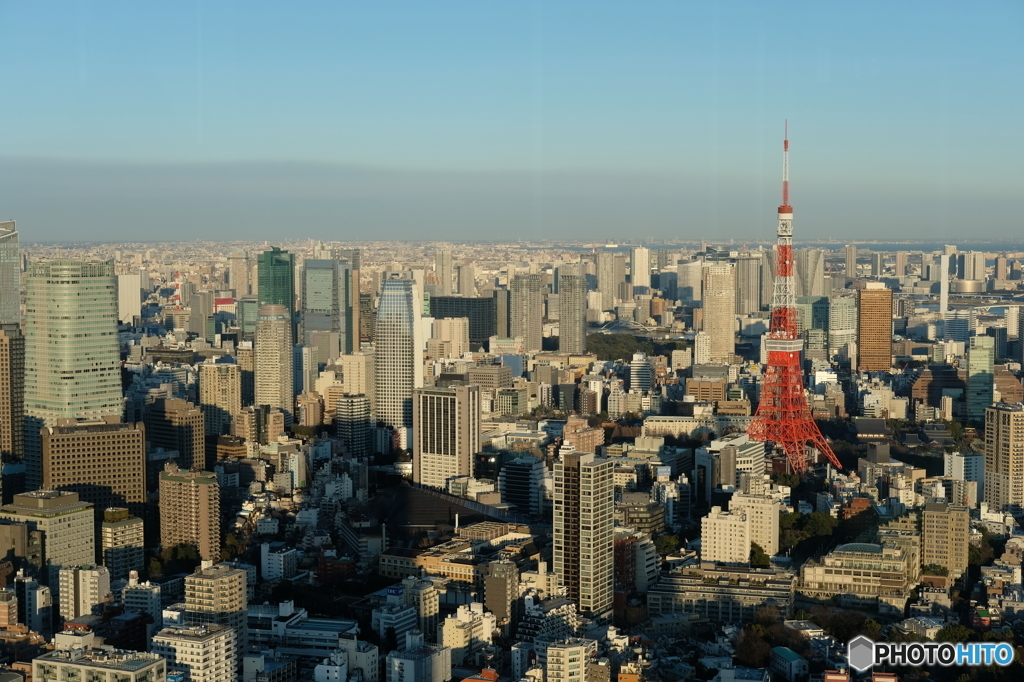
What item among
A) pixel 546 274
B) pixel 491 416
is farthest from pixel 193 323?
pixel 491 416

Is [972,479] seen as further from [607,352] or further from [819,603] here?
[607,352]

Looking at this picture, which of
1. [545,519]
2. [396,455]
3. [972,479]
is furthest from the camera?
[396,455]

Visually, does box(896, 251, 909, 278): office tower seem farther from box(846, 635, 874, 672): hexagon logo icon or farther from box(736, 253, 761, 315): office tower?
box(846, 635, 874, 672): hexagon logo icon

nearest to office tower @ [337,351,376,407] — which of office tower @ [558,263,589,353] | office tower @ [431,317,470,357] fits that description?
office tower @ [431,317,470,357]

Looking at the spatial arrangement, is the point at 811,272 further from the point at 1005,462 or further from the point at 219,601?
the point at 219,601

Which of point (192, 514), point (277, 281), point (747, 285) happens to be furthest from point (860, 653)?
point (747, 285)
